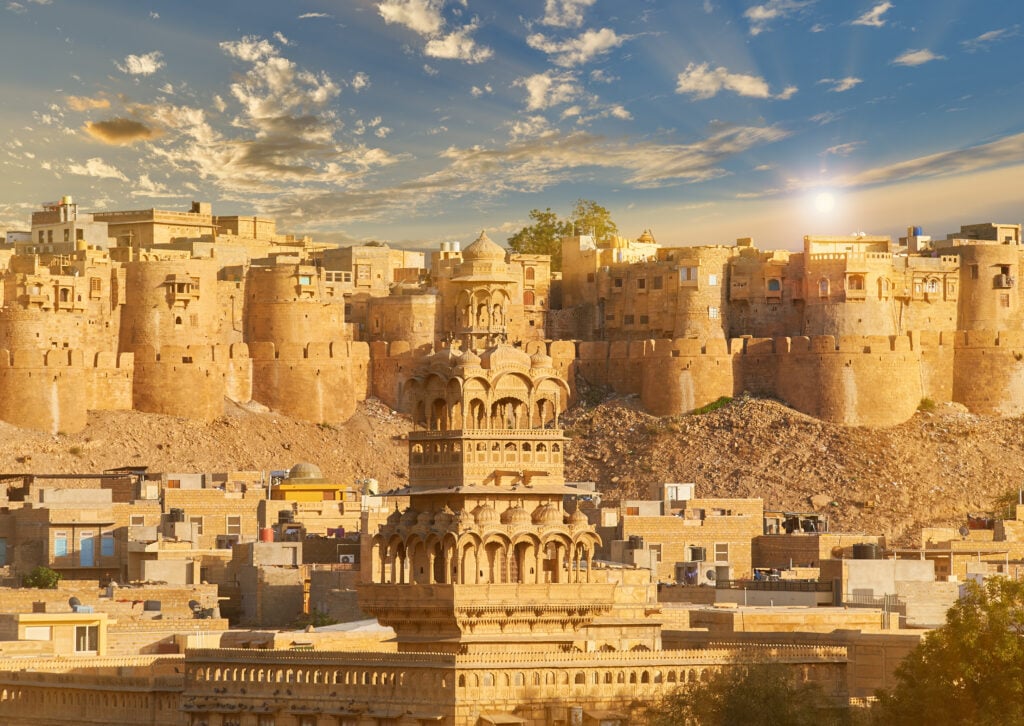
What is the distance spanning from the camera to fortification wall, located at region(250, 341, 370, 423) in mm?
88250

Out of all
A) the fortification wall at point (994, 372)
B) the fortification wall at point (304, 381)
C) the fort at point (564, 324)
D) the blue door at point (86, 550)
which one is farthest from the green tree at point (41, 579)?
the fortification wall at point (994, 372)

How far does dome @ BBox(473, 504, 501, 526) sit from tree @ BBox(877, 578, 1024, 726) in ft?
18.4

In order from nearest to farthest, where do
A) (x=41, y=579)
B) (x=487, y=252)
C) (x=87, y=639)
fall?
(x=87, y=639), (x=41, y=579), (x=487, y=252)

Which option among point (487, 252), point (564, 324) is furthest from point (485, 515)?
point (564, 324)

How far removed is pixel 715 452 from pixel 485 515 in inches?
1986

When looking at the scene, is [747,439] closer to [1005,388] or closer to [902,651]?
[1005,388]

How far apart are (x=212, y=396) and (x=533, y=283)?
573 inches

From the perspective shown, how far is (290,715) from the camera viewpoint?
35844 millimetres

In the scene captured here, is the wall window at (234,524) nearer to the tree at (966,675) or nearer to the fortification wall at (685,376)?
the fortification wall at (685,376)

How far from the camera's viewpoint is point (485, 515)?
120ft

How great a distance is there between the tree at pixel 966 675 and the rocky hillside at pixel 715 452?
4342cm

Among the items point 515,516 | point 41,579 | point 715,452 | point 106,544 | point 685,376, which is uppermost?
point 685,376

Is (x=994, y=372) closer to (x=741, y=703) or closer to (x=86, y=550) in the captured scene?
(x=86, y=550)

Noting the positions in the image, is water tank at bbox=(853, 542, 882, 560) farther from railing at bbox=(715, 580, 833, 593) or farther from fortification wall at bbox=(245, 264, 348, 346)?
fortification wall at bbox=(245, 264, 348, 346)
